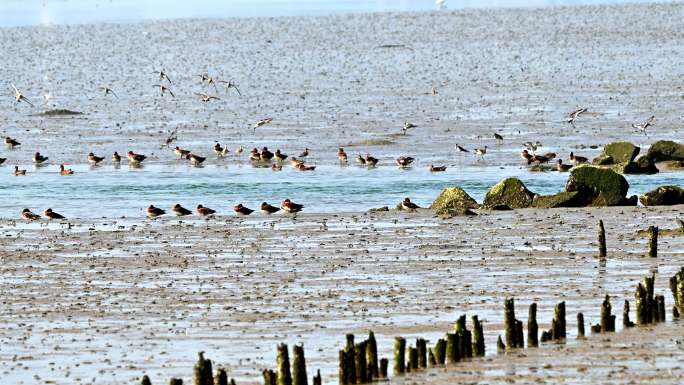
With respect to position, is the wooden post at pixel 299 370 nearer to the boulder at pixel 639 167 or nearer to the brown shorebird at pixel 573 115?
the boulder at pixel 639 167

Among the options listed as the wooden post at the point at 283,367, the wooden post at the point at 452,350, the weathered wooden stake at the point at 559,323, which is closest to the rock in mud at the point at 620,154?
the weathered wooden stake at the point at 559,323

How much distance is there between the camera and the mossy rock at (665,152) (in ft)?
156

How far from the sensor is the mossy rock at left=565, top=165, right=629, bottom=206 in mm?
38406

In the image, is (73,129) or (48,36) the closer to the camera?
(73,129)

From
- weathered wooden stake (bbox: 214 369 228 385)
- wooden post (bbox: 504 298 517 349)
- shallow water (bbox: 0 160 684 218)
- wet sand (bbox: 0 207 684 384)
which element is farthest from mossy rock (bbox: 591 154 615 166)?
weathered wooden stake (bbox: 214 369 228 385)

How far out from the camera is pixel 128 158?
169 feet

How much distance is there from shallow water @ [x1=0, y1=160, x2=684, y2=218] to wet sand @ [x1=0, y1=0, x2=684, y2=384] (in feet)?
6.90

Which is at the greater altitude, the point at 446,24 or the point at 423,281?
the point at 446,24

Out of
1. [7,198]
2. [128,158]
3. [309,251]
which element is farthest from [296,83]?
[309,251]

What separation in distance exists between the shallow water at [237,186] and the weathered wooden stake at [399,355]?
18364 mm

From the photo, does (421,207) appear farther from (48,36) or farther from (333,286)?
(48,36)

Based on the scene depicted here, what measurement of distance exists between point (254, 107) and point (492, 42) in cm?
4241

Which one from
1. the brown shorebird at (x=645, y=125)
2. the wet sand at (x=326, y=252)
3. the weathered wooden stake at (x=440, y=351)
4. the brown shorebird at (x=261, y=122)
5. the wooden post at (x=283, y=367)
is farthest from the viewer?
the brown shorebird at (x=261, y=122)

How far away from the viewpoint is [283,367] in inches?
779
